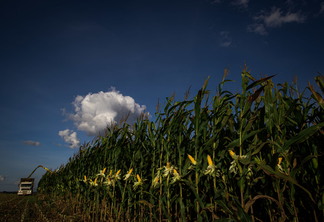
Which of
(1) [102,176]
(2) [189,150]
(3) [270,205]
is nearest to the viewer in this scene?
(3) [270,205]

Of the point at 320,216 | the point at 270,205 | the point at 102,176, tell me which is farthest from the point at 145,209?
the point at 320,216

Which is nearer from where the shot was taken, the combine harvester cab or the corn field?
the corn field

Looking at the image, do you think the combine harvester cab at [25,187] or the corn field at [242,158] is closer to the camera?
the corn field at [242,158]

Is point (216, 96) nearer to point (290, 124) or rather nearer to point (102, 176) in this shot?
point (290, 124)

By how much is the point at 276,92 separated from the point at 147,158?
2598mm

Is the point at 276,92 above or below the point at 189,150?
above

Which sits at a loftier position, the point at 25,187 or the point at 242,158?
the point at 242,158

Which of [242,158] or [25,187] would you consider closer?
[242,158]

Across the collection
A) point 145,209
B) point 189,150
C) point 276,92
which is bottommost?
point 145,209

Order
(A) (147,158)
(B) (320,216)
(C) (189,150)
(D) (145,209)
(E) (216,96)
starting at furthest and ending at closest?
(A) (147,158) < (D) (145,209) < (C) (189,150) < (E) (216,96) < (B) (320,216)

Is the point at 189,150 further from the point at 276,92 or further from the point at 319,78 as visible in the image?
the point at 319,78

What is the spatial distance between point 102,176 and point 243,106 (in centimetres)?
365

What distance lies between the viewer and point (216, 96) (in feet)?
8.71

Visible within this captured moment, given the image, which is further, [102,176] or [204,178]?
[102,176]
